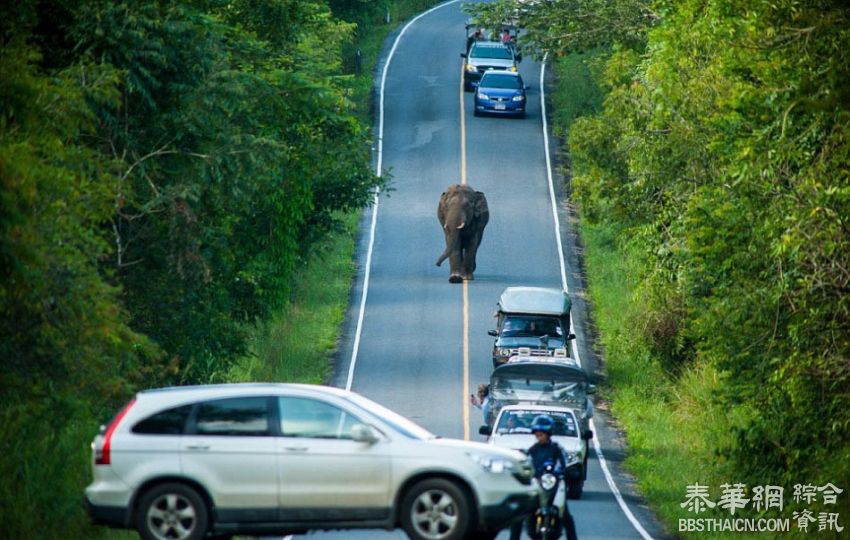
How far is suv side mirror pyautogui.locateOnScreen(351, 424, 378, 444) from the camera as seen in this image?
16.0 m

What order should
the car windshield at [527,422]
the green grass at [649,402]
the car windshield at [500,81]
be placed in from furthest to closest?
the car windshield at [500,81] → the green grass at [649,402] → the car windshield at [527,422]

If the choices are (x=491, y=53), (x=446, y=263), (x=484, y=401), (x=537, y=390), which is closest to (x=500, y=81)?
(x=491, y=53)

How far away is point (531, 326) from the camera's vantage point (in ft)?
124

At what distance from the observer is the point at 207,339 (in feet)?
95.6

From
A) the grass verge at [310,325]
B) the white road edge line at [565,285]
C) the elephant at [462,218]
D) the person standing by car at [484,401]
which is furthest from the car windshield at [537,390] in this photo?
the elephant at [462,218]

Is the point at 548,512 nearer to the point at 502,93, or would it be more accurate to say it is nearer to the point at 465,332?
the point at 465,332

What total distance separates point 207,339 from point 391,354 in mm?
12910

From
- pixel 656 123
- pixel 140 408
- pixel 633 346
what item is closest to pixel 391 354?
pixel 633 346

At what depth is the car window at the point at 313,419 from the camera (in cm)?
1630

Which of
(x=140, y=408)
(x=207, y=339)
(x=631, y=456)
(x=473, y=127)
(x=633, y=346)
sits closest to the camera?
(x=140, y=408)

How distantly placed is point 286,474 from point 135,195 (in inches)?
396

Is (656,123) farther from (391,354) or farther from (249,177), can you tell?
(391,354)

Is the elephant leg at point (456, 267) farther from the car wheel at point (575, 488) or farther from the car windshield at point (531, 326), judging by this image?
the car wheel at point (575, 488)

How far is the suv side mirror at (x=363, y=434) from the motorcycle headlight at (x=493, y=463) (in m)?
1.01
